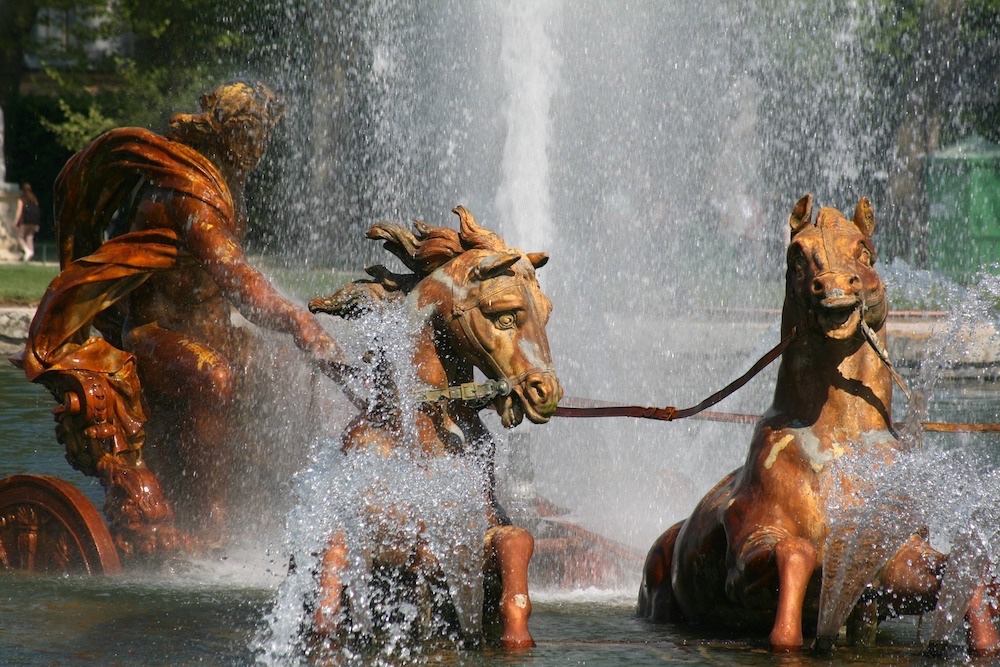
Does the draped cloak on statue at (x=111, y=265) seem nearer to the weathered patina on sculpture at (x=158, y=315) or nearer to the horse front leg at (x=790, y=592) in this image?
the weathered patina on sculpture at (x=158, y=315)

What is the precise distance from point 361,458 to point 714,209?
47.6ft

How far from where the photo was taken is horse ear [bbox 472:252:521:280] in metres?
4.21

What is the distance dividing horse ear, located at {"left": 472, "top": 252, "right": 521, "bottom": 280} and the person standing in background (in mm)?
19030

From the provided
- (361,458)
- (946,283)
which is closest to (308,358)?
(361,458)

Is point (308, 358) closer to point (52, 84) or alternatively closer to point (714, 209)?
point (714, 209)

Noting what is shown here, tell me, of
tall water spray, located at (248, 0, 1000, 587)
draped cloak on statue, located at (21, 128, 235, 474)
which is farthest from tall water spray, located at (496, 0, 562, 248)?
draped cloak on statue, located at (21, 128, 235, 474)

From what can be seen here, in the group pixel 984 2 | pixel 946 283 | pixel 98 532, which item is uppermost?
pixel 984 2

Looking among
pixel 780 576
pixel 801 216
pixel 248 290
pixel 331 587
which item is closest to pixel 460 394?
pixel 331 587

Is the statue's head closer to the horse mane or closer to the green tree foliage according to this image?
the horse mane

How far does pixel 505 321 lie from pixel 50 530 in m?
2.28

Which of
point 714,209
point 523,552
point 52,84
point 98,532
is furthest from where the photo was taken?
point 52,84

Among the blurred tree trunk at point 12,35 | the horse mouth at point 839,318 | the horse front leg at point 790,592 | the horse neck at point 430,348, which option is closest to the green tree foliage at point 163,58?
the blurred tree trunk at point 12,35

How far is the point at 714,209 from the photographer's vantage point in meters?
18.3

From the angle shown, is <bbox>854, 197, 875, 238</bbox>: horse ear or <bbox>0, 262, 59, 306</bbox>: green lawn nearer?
<bbox>854, 197, 875, 238</bbox>: horse ear
